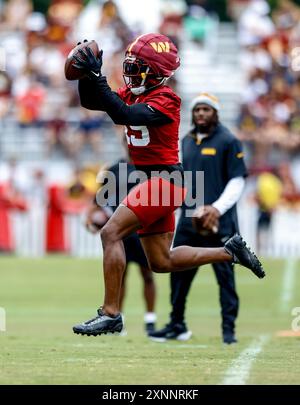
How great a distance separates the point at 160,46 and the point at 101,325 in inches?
86.6

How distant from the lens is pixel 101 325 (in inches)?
336

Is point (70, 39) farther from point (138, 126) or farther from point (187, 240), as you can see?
point (138, 126)

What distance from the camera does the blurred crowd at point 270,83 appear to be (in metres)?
23.9

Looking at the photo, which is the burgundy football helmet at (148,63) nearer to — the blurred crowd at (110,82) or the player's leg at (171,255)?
the player's leg at (171,255)

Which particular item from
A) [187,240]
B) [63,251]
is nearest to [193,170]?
[187,240]

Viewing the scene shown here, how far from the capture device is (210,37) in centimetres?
2659

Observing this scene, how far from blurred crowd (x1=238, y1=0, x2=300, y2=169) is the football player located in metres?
14.4

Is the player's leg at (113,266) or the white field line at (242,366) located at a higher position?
the player's leg at (113,266)

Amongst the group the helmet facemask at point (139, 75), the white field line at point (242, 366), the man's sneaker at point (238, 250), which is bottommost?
the white field line at point (242, 366)

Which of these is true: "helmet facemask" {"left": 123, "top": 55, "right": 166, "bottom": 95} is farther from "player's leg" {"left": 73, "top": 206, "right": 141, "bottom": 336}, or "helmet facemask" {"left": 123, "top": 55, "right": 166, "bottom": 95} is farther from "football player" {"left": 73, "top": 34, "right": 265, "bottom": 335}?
"player's leg" {"left": 73, "top": 206, "right": 141, "bottom": 336}

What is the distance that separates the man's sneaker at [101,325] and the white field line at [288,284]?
6202 millimetres

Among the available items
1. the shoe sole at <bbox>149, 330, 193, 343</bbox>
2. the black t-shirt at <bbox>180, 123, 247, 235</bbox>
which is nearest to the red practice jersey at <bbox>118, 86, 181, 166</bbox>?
the black t-shirt at <bbox>180, 123, 247, 235</bbox>

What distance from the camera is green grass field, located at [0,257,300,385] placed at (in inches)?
299

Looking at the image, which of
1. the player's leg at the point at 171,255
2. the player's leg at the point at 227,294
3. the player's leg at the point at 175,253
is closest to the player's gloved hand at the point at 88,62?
the player's leg at the point at 175,253
